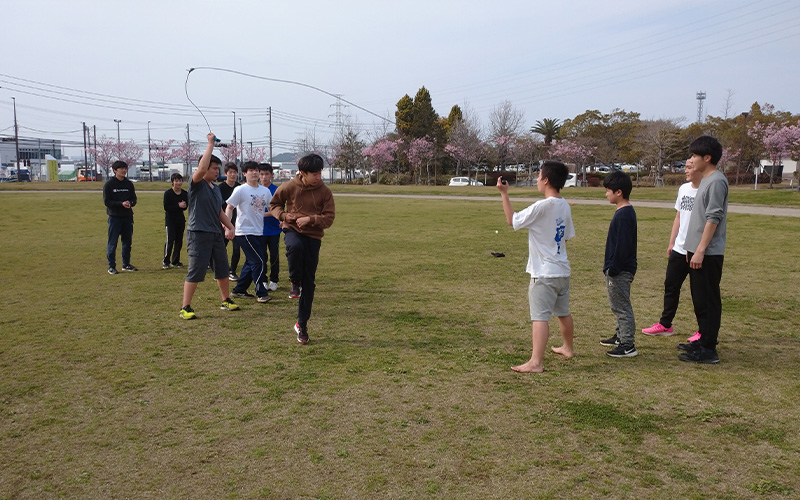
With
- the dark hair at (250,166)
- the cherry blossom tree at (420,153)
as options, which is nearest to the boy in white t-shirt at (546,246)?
the dark hair at (250,166)

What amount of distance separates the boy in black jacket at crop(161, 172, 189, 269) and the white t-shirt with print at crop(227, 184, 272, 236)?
3172 mm

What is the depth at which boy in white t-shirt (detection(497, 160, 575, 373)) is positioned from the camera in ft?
16.6

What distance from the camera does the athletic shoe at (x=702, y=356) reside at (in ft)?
18.0

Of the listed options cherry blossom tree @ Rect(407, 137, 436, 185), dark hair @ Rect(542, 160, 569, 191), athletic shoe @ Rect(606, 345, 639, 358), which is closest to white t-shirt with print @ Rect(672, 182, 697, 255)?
athletic shoe @ Rect(606, 345, 639, 358)

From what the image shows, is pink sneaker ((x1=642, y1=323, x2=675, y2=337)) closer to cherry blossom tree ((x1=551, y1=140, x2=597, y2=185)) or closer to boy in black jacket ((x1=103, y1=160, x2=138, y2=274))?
boy in black jacket ((x1=103, y1=160, x2=138, y2=274))

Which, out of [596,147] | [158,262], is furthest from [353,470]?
[596,147]

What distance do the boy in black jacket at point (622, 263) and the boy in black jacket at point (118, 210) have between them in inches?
333

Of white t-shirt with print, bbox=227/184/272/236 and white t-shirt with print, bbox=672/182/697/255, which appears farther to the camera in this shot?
white t-shirt with print, bbox=227/184/272/236

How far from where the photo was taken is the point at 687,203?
6113 mm

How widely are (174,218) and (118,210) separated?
96 cm

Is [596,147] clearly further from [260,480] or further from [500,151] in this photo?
[260,480]

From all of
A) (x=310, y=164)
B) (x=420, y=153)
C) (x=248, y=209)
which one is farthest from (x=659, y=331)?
(x=420, y=153)

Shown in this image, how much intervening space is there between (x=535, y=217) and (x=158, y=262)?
9176 millimetres

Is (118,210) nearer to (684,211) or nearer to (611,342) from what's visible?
(611,342)
